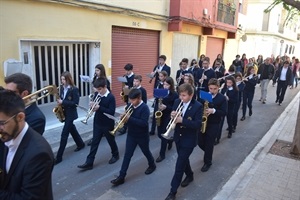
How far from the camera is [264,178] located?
4.89 metres

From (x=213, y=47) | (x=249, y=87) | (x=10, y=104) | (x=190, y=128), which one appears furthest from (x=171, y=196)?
(x=213, y=47)

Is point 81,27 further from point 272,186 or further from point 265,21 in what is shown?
point 265,21

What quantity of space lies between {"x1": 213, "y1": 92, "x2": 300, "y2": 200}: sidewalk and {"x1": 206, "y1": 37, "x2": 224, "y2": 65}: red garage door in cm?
1087

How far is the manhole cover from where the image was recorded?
6.06 m

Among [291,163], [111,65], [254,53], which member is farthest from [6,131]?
[254,53]

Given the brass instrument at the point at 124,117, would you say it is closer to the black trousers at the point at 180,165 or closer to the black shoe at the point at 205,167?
the black trousers at the point at 180,165

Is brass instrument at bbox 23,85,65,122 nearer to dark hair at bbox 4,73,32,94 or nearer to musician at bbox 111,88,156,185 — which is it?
→ dark hair at bbox 4,73,32,94

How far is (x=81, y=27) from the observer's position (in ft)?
25.9

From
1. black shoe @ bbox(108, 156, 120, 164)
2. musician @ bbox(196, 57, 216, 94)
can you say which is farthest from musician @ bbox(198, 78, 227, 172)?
musician @ bbox(196, 57, 216, 94)

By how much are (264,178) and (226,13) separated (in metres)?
14.0

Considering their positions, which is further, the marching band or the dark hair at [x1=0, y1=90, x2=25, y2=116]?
the marching band

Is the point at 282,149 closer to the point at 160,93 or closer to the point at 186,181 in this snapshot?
the point at 186,181

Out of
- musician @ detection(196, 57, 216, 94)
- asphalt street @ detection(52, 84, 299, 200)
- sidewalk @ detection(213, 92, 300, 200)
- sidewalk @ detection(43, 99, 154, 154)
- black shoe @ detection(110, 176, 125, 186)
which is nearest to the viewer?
sidewalk @ detection(213, 92, 300, 200)

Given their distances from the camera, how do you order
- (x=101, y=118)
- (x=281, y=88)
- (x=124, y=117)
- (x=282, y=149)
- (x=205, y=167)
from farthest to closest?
1. (x=281, y=88)
2. (x=282, y=149)
3. (x=205, y=167)
4. (x=101, y=118)
5. (x=124, y=117)
